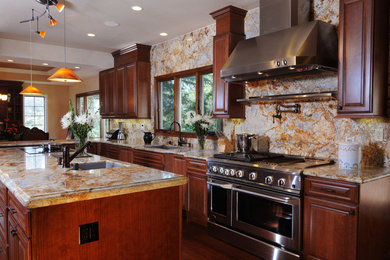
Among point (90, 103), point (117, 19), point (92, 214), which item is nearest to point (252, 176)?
point (92, 214)

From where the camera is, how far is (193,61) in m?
4.67

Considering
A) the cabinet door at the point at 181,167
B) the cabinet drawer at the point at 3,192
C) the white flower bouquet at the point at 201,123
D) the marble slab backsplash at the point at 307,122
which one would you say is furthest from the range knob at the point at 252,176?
the cabinet drawer at the point at 3,192

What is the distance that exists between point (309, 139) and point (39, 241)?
267 centimetres

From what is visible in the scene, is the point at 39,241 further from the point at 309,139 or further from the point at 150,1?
the point at 150,1

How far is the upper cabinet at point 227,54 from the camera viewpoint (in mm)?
3660

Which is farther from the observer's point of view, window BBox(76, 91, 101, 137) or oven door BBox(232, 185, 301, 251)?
window BBox(76, 91, 101, 137)

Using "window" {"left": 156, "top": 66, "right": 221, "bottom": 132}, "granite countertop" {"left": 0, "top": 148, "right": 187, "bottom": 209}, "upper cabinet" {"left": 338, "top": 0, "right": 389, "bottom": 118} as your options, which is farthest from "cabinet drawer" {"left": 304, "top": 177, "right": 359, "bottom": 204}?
"window" {"left": 156, "top": 66, "right": 221, "bottom": 132}

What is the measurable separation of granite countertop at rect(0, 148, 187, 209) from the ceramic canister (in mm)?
1467

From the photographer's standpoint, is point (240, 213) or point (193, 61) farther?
point (193, 61)

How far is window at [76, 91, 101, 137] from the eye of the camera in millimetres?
8494

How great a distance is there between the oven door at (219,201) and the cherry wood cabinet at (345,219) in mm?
873

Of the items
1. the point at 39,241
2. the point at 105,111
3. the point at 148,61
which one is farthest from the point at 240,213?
the point at 105,111

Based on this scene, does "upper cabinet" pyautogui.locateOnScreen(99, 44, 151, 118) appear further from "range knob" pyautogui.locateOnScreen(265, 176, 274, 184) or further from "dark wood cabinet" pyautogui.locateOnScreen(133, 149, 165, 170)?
"range knob" pyautogui.locateOnScreen(265, 176, 274, 184)

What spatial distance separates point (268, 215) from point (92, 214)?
5.64ft
